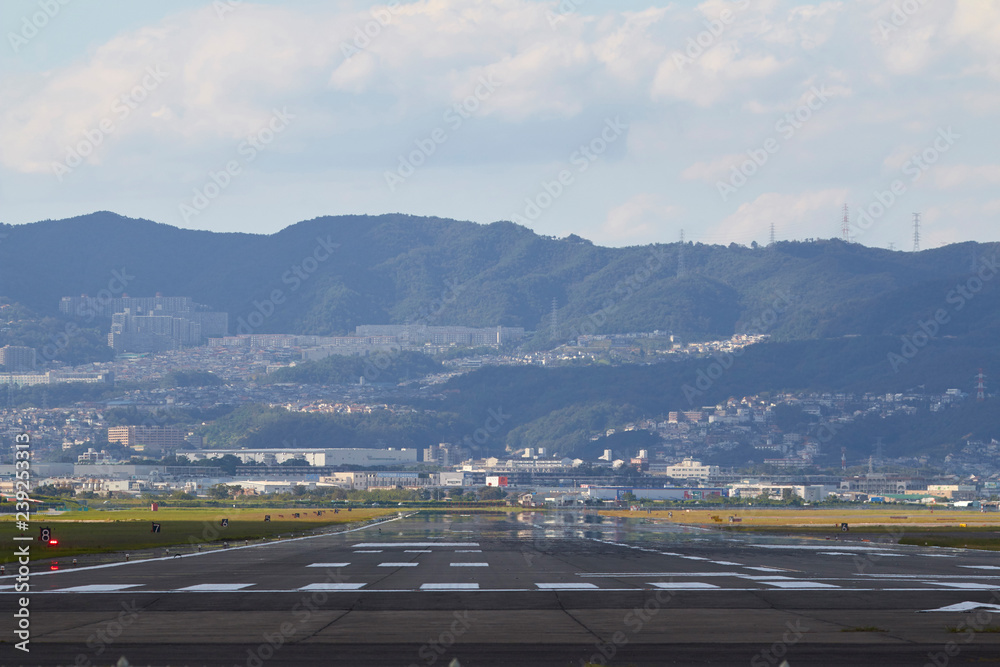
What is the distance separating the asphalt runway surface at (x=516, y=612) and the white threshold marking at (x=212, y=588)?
60 mm

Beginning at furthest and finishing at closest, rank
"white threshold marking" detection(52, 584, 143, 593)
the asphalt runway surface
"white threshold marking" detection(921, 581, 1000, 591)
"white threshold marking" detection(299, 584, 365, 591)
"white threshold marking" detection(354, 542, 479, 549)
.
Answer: "white threshold marking" detection(354, 542, 479, 549)
"white threshold marking" detection(299, 584, 365, 591)
"white threshold marking" detection(921, 581, 1000, 591)
"white threshold marking" detection(52, 584, 143, 593)
the asphalt runway surface

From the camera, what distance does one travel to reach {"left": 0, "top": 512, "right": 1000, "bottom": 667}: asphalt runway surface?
22.2 metres

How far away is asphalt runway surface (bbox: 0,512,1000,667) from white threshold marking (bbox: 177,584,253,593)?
0.06 metres

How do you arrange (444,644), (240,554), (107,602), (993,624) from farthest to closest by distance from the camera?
(240,554) → (107,602) → (993,624) → (444,644)

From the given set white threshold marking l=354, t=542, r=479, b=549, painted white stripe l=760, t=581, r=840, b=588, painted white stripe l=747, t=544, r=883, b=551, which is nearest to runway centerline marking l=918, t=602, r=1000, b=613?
painted white stripe l=760, t=581, r=840, b=588

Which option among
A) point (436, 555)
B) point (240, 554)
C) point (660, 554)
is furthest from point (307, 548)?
point (660, 554)

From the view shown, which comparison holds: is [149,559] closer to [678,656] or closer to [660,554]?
[660,554]

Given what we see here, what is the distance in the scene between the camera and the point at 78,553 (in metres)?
56.4

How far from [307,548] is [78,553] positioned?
1247 centimetres

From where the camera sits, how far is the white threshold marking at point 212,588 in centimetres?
3523

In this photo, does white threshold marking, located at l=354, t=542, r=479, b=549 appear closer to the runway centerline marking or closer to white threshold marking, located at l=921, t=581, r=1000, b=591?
white threshold marking, located at l=921, t=581, r=1000, b=591

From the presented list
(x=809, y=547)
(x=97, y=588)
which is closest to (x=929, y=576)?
(x=97, y=588)

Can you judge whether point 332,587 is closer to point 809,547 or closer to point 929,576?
point 929,576

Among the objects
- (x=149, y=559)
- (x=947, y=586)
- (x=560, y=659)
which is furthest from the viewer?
Result: (x=149, y=559)
